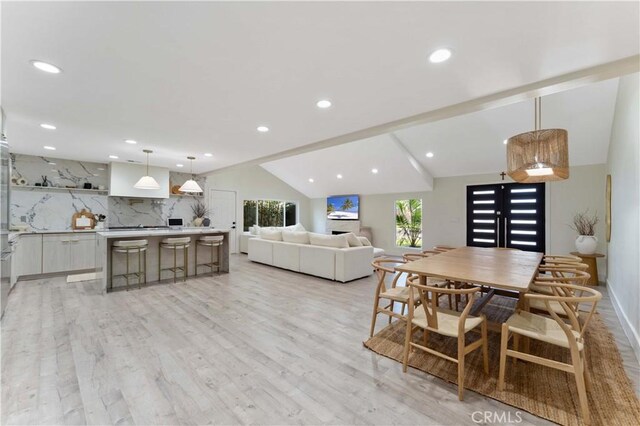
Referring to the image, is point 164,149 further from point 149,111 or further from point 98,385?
point 98,385

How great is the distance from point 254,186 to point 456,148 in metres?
6.42

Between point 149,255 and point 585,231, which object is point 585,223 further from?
point 149,255

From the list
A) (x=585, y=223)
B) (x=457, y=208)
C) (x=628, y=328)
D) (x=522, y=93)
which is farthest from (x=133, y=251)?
(x=585, y=223)

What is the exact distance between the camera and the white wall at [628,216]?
2756 millimetres

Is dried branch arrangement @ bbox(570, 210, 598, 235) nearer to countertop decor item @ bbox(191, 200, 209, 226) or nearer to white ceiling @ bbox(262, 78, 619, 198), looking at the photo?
white ceiling @ bbox(262, 78, 619, 198)

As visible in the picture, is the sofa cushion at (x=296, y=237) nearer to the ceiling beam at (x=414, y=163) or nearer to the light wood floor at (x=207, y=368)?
the light wood floor at (x=207, y=368)

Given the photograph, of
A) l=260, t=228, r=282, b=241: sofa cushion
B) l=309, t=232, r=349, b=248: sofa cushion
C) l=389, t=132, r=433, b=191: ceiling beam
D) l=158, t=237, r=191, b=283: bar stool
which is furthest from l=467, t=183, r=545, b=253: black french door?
l=158, t=237, r=191, b=283: bar stool

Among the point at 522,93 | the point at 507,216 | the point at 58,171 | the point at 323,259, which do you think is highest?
the point at 522,93

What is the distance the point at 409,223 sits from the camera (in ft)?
28.8

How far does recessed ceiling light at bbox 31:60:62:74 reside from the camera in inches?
83.8

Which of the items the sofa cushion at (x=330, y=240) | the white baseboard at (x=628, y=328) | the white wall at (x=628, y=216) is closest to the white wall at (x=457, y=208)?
the white baseboard at (x=628, y=328)

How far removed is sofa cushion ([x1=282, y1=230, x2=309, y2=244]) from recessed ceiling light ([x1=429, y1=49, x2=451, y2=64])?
4.39 metres

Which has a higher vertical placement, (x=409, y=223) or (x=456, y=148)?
(x=456, y=148)

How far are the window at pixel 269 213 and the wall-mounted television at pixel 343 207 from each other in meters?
1.56
